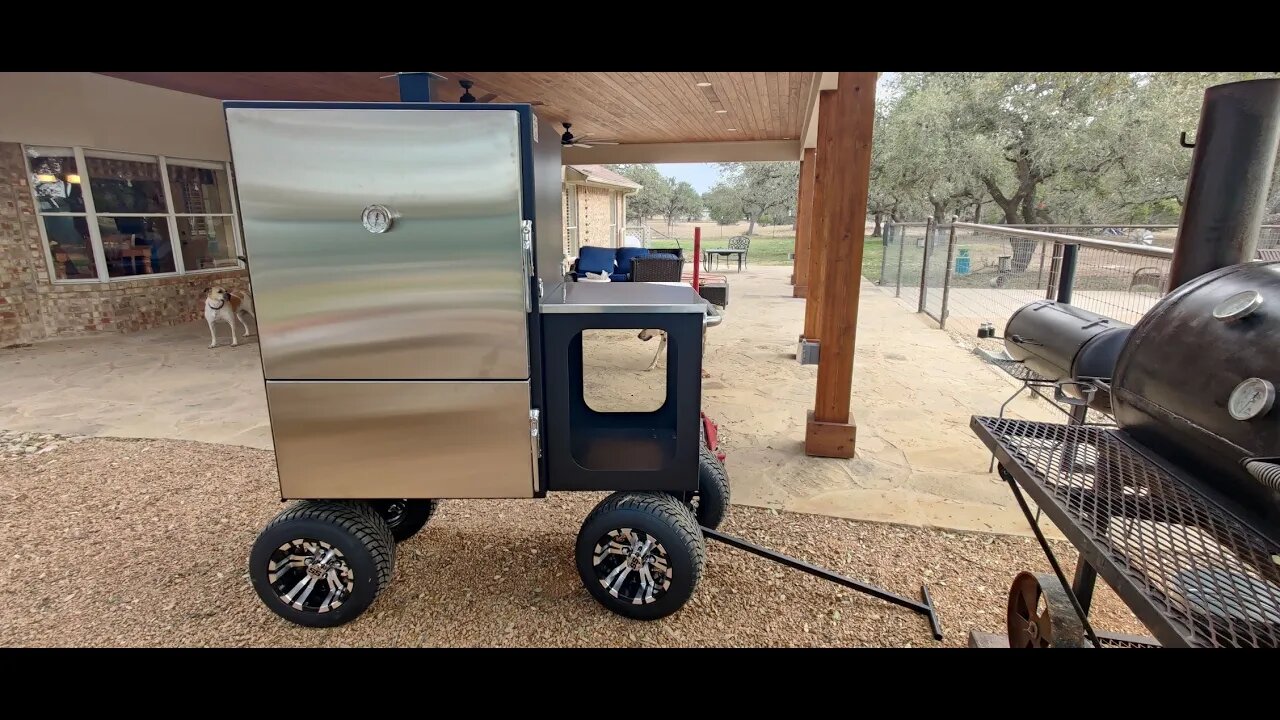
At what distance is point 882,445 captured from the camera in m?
4.13

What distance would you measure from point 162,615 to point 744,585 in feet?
7.51

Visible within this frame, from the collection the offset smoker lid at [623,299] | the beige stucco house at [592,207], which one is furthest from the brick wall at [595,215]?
the offset smoker lid at [623,299]

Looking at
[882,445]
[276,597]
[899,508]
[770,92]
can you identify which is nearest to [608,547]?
[276,597]

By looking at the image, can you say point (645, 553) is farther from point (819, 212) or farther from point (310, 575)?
point (819, 212)

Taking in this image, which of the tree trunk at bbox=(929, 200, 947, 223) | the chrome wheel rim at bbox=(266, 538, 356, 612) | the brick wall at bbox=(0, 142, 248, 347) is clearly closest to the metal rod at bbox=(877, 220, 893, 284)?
the tree trunk at bbox=(929, 200, 947, 223)

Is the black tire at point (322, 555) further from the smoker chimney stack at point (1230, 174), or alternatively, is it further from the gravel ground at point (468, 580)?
the smoker chimney stack at point (1230, 174)

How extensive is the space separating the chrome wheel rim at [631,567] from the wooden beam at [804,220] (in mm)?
9639

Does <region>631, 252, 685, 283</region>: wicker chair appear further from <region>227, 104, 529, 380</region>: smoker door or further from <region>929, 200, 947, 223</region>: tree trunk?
<region>929, 200, 947, 223</region>: tree trunk

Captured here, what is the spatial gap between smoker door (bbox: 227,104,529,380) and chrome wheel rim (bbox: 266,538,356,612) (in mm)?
660

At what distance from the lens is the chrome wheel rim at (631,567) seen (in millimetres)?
2332

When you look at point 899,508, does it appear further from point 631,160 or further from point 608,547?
point 631,160

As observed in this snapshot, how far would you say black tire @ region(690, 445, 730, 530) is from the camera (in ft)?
9.45

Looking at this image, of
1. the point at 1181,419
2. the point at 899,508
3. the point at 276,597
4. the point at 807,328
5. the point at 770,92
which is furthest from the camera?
the point at 770,92

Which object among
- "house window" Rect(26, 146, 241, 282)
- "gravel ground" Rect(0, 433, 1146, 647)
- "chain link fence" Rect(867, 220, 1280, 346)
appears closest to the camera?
"gravel ground" Rect(0, 433, 1146, 647)
